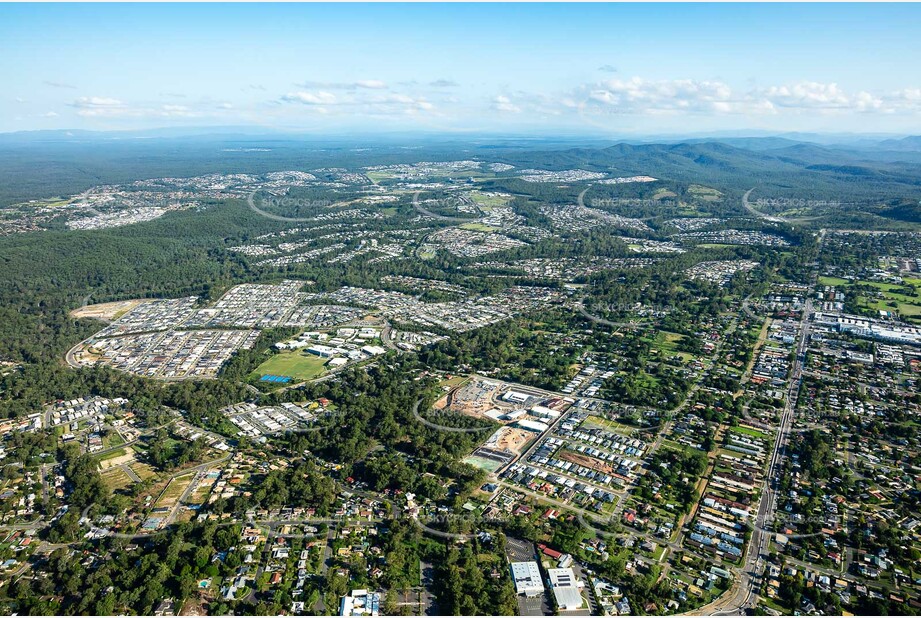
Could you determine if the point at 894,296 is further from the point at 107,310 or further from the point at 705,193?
the point at 107,310

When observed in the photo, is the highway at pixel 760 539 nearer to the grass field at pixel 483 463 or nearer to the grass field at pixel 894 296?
the grass field at pixel 483 463

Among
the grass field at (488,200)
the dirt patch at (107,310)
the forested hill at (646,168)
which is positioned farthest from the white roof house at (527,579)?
the forested hill at (646,168)

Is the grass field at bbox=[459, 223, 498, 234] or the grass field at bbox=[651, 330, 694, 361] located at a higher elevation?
the grass field at bbox=[459, 223, 498, 234]

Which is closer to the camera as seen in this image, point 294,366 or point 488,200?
point 294,366

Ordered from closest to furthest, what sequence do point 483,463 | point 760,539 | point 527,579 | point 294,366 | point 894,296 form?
point 527,579
point 760,539
point 483,463
point 294,366
point 894,296

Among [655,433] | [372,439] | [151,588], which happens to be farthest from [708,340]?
[151,588]

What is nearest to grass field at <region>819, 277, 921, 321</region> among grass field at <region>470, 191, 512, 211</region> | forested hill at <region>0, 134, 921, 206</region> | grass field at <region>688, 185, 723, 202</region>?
grass field at <region>688, 185, 723, 202</region>

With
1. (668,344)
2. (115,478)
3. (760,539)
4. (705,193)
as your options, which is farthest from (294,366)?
(705,193)

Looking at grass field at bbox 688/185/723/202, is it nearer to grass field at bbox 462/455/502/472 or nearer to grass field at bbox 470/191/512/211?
grass field at bbox 470/191/512/211
